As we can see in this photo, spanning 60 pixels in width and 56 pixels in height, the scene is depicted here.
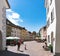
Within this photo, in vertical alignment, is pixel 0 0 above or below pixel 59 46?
above

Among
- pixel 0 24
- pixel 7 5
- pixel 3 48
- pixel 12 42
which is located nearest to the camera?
pixel 0 24

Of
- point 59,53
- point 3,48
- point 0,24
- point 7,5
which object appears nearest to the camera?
point 59,53

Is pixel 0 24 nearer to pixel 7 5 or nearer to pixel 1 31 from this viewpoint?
pixel 1 31

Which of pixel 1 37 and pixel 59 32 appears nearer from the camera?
pixel 59 32

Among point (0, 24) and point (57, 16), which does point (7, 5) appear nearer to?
→ point (0, 24)

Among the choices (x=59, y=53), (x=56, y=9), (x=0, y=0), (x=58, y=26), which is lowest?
(x=59, y=53)

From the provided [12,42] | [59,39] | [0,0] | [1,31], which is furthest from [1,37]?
[12,42]

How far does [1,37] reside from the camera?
1009 inches

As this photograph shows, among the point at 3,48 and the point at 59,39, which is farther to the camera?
the point at 3,48

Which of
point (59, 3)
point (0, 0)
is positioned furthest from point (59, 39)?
point (0, 0)

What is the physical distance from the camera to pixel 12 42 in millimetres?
48156

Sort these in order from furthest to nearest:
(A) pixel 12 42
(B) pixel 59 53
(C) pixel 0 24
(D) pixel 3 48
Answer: (A) pixel 12 42
(D) pixel 3 48
(C) pixel 0 24
(B) pixel 59 53

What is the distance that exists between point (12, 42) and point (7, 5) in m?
19.7

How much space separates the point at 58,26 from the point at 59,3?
2545mm
